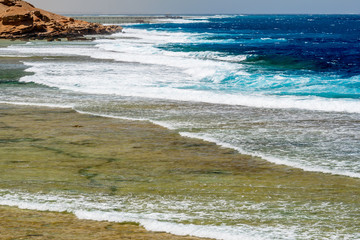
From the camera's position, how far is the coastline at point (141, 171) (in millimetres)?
6535

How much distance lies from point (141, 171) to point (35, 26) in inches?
2558

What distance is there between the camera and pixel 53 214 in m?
5.77

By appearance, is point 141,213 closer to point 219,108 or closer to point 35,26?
point 219,108

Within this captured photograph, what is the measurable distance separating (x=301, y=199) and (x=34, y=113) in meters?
8.64

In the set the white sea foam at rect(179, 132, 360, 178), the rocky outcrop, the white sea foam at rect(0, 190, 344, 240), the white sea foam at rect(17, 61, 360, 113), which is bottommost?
the white sea foam at rect(17, 61, 360, 113)

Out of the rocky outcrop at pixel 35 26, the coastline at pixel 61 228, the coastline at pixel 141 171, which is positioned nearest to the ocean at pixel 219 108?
the coastline at pixel 61 228

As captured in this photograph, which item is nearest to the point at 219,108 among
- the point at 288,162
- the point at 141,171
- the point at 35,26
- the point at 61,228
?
the point at 288,162

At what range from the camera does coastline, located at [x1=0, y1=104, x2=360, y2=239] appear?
654 cm

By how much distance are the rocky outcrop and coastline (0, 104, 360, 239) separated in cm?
5798

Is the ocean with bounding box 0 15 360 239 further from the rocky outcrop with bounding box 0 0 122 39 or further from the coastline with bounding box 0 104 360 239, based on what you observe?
the rocky outcrop with bounding box 0 0 122 39

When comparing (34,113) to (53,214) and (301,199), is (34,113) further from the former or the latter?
(301,199)

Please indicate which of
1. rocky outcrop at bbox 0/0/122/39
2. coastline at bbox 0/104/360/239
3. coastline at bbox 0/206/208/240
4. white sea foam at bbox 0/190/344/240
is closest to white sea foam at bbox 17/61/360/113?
coastline at bbox 0/104/360/239

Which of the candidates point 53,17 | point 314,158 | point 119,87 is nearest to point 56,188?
point 314,158

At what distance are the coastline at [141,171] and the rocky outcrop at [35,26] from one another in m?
58.0
